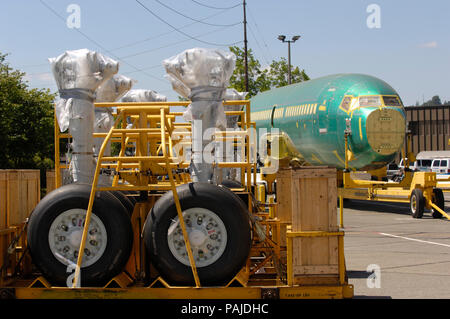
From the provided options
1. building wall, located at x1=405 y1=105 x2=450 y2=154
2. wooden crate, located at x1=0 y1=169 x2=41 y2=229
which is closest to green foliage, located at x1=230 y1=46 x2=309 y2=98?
building wall, located at x1=405 y1=105 x2=450 y2=154

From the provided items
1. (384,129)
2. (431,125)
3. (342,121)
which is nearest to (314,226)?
(384,129)

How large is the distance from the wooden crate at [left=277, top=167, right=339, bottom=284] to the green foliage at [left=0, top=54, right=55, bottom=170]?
2185 centimetres

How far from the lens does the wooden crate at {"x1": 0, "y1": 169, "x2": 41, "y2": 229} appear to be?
645 centimetres

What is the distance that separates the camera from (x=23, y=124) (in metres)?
28.2

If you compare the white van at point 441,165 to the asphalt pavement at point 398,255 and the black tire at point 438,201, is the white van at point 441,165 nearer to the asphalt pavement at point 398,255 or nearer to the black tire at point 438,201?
the asphalt pavement at point 398,255

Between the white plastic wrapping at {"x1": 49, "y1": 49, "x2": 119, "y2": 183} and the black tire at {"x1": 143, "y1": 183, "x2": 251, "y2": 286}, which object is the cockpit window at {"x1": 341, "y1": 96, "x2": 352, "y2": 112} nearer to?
the white plastic wrapping at {"x1": 49, "y1": 49, "x2": 119, "y2": 183}

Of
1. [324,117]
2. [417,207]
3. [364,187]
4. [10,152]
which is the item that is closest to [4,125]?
[10,152]

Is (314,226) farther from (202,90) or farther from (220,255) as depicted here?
(202,90)

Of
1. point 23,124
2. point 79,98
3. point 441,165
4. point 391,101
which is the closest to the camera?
point 79,98

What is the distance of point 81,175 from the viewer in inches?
275

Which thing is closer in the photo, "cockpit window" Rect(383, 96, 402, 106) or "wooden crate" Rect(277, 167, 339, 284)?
"wooden crate" Rect(277, 167, 339, 284)

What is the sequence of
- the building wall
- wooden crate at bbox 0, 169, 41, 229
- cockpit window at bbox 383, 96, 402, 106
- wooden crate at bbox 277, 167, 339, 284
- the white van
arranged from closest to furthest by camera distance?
wooden crate at bbox 277, 167, 339, 284 < wooden crate at bbox 0, 169, 41, 229 < cockpit window at bbox 383, 96, 402, 106 < the white van < the building wall

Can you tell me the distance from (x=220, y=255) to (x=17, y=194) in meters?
2.82
